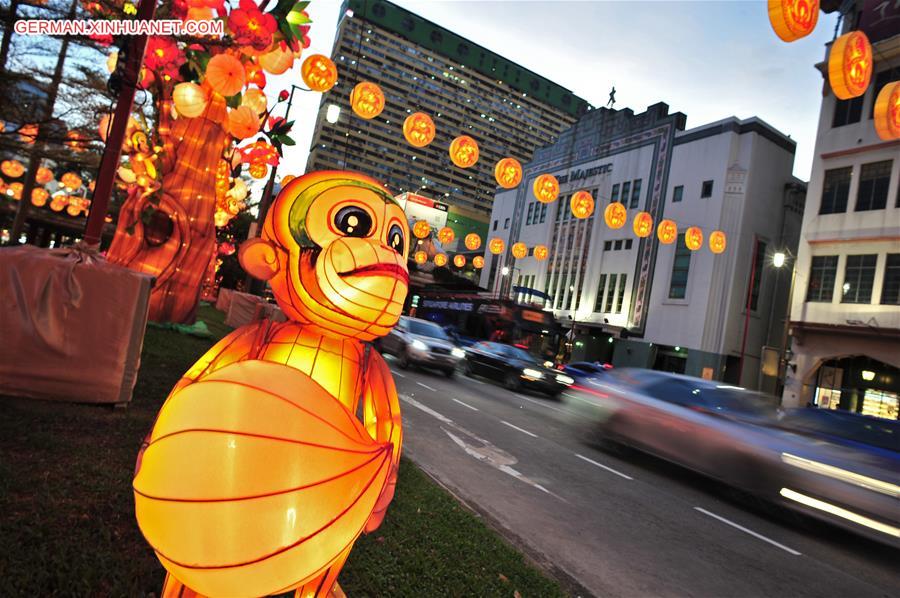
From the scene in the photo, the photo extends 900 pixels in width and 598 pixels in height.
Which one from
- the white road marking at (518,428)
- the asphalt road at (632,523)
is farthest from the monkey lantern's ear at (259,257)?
the white road marking at (518,428)

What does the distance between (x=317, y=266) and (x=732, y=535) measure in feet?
18.6

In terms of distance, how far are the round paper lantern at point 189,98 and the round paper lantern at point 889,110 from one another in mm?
9766

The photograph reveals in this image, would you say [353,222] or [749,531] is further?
[749,531]

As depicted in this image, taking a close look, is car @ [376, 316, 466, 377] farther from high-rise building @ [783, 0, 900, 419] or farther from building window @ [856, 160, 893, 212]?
building window @ [856, 160, 893, 212]

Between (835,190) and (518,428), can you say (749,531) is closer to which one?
(518,428)

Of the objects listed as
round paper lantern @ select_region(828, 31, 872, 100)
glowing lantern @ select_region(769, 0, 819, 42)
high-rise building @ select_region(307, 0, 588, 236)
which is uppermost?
high-rise building @ select_region(307, 0, 588, 236)

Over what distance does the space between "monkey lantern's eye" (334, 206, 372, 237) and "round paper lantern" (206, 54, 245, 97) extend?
628cm

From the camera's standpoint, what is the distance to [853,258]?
19969mm

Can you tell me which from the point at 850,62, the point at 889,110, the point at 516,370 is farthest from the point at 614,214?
the point at 850,62

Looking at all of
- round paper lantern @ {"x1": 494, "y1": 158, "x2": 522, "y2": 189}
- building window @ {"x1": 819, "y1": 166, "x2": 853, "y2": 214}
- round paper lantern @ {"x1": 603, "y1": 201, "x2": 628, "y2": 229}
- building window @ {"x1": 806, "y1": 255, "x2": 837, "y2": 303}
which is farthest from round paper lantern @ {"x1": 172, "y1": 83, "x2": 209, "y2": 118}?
building window @ {"x1": 819, "y1": 166, "x2": 853, "y2": 214}

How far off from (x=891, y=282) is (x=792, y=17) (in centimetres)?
1805

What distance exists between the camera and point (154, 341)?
9422 mm

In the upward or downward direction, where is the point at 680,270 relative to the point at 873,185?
downward

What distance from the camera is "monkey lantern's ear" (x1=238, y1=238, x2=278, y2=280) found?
2020mm
